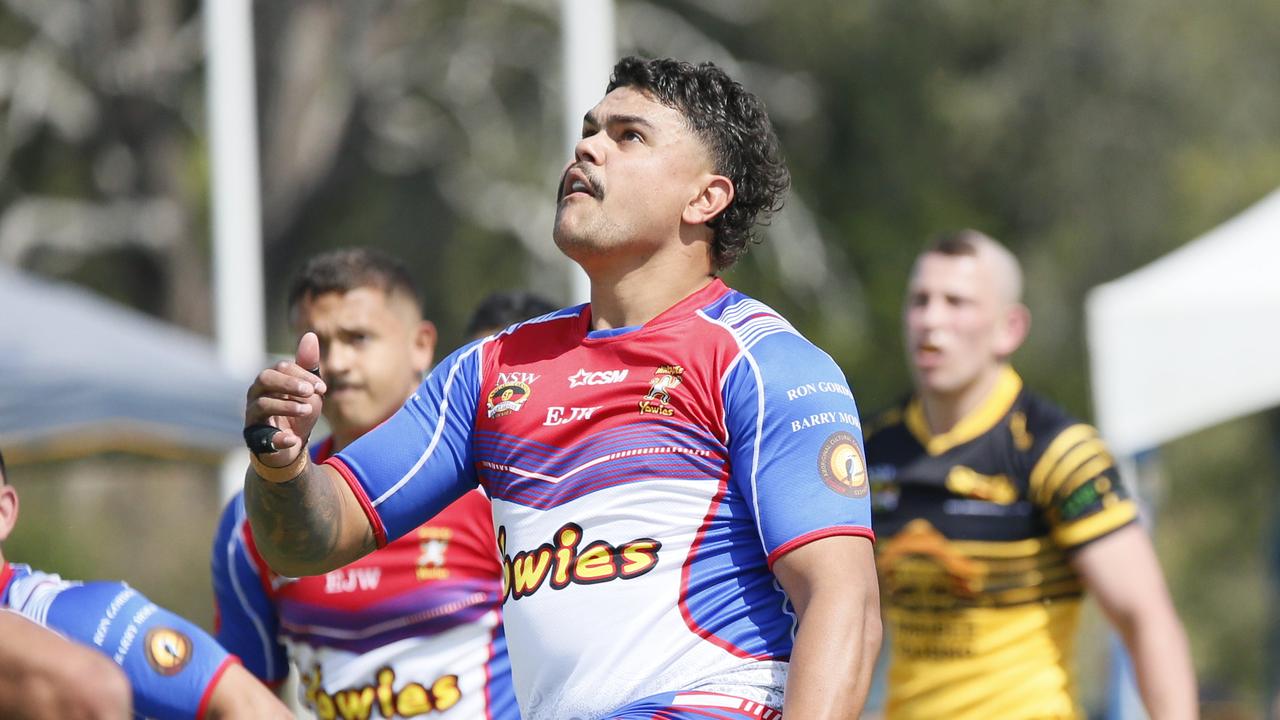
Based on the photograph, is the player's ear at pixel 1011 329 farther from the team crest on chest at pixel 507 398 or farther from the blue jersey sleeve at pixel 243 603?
the team crest on chest at pixel 507 398

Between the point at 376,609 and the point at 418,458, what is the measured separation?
109 cm

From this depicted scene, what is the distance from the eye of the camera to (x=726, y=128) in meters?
3.39

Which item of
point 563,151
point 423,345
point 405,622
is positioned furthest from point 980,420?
point 563,151

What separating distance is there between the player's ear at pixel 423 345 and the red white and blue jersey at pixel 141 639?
1.47m

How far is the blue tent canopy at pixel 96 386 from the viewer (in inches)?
338

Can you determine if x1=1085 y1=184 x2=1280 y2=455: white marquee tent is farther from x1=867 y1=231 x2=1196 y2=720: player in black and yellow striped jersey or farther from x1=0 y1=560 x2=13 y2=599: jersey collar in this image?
x1=0 y1=560 x2=13 y2=599: jersey collar

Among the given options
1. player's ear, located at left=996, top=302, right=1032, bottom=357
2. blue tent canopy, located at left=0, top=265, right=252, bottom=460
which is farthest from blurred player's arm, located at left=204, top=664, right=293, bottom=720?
blue tent canopy, located at left=0, top=265, right=252, bottom=460

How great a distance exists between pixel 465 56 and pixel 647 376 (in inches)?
676

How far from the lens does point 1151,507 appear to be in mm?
7453

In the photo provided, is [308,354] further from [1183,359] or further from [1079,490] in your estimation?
[1183,359]

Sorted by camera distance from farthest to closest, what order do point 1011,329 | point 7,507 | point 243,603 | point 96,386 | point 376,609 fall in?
point 96,386 < point 1011,329 < point 243,603 < point 376,609 < point 7,507

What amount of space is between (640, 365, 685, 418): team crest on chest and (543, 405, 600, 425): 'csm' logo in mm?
96

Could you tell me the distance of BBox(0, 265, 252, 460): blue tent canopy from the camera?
8578 millimetres

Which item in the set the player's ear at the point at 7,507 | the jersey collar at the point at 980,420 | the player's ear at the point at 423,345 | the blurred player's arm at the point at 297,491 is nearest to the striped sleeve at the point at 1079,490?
the jersey collar at the point at 980,420
